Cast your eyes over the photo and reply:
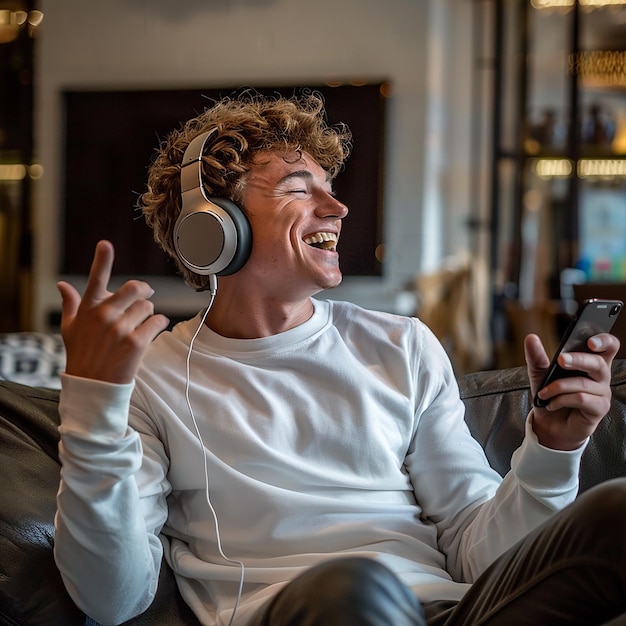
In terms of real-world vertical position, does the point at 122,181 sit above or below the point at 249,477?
above

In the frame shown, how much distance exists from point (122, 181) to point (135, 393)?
3.77 m

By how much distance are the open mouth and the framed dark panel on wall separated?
315cm

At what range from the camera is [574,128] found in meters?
4.70

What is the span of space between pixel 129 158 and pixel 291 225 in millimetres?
3638

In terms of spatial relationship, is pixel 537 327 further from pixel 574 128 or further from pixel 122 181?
pixel 122 181

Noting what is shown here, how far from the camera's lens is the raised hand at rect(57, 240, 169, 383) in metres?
0.96

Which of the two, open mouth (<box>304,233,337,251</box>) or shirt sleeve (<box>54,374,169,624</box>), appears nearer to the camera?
shirt sleeve (<box>54,374,169,624</box>)

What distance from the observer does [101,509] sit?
1.03 metres

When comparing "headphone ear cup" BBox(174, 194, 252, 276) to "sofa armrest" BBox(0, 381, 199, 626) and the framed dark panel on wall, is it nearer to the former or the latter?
"sofa armrest" BBox(0, 381, 199, 626)

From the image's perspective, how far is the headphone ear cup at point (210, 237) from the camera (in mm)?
1311

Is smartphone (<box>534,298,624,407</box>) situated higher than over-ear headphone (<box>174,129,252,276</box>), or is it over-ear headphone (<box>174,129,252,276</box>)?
over-ear headphone (<box>174,129,252,276</box>)

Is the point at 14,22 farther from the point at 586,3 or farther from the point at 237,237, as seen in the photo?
the point at 237,237

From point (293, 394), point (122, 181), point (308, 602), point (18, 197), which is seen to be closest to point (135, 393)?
point (293, 394)

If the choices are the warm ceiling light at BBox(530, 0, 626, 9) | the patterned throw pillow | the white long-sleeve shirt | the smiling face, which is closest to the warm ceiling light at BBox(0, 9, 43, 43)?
the warm ceiling light at BBox(530, 0, 626, 9)
